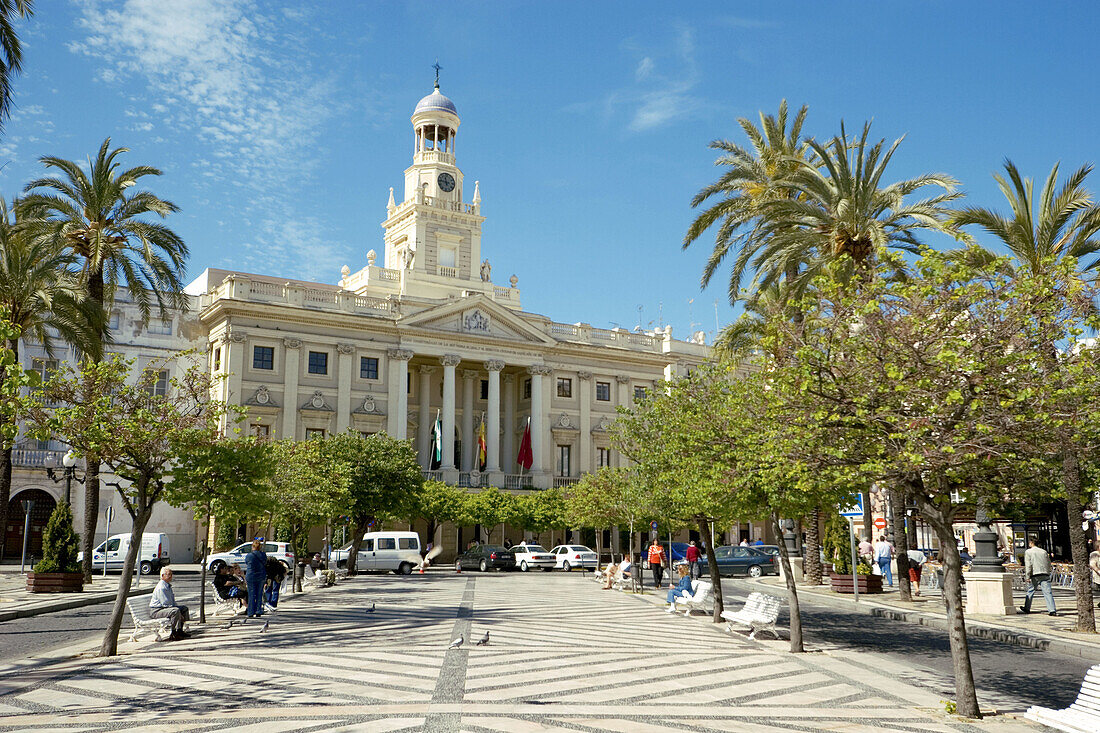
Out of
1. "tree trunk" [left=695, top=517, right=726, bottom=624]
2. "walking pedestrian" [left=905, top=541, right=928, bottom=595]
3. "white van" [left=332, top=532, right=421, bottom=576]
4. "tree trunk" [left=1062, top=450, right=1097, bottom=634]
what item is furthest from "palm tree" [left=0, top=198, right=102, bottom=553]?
"walking pedestrian" [left=905, top=541, right=928, bottom=595]

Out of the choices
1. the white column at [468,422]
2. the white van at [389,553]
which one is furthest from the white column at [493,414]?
the white van at [389,553]

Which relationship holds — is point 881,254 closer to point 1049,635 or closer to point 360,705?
point 360,705

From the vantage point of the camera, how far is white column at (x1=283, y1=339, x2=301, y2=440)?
49531 mm

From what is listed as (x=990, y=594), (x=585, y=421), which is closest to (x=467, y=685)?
(x=990, y=594)

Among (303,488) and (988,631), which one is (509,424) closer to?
(303,488)

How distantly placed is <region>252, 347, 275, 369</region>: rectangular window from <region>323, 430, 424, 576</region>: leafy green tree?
462 inches

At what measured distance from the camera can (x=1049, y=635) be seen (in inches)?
653

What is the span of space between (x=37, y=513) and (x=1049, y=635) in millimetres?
43270

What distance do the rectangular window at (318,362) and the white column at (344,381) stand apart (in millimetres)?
669

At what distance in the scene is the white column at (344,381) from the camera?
2012 inches

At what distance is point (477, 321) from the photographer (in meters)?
55.5

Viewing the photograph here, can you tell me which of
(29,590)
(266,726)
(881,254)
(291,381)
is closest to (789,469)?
(881,254)

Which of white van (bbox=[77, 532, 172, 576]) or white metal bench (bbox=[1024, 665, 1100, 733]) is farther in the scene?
white van (bbox=[77, 532, 172, 576])

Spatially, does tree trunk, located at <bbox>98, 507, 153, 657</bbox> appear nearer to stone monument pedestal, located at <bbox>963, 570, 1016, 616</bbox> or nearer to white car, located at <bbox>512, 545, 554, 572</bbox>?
stone monument pedestal, located at <bbox>963, 570, 1016, 616</bbox>
